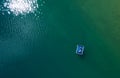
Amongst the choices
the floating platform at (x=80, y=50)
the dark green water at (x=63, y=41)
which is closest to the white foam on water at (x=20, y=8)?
the dark green water at (x=63, y=41)

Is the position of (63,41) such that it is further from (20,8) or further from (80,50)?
(20,8)

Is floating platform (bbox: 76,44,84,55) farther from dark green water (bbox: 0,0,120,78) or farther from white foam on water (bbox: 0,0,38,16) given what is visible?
white foam on water (bbox: 0,0,38,16)

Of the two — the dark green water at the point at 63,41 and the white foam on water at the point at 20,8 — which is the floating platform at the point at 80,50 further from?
the white foam on water at the point at 20,8

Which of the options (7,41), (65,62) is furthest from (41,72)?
(7,41)

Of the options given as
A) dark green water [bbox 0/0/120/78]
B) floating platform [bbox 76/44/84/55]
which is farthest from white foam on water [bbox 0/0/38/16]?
floating platform [bbox 76/44/84/55]

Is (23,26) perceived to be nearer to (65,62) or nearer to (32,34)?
(32,34)

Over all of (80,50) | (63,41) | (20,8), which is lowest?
(80,50)

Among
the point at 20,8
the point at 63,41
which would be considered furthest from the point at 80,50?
the point at 20,8

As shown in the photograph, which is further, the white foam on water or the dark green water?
the white foam on water
